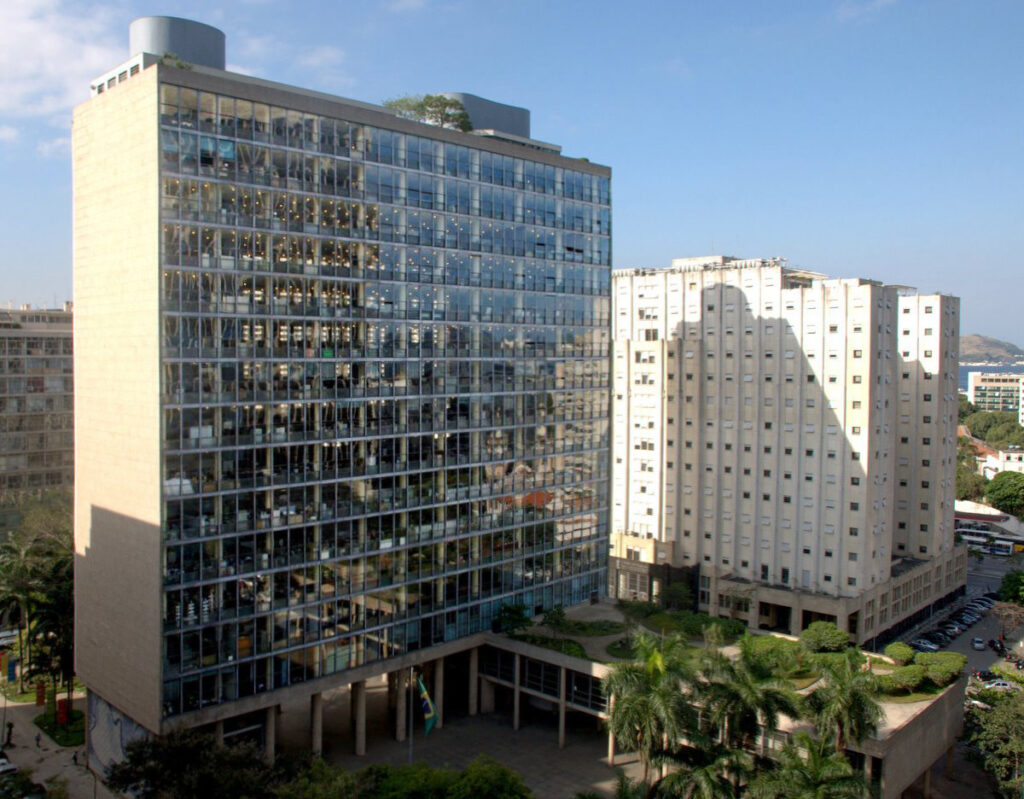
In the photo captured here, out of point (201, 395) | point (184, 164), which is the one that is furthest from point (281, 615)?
point (184, 164)

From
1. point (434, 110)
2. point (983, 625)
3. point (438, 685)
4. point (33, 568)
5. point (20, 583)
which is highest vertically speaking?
point (434, 110)

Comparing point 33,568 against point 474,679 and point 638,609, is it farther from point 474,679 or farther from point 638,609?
point 638,609

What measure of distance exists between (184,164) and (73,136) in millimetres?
10968

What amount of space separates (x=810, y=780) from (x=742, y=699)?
17.4 ft

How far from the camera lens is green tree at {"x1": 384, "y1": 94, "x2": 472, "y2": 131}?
212ft

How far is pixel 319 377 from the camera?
53.6 meters

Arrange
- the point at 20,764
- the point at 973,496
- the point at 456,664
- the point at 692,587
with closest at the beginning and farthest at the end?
1. the point at 20,764
2. the point at 456,664
3. the point at 692,587
4. the point at 973,496

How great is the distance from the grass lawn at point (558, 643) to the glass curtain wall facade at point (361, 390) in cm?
358

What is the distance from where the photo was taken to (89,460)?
53344 mm

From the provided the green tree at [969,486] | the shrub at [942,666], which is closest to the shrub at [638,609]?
the shrub at [942,666]

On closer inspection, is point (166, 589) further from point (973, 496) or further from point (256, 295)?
point (973, 496)

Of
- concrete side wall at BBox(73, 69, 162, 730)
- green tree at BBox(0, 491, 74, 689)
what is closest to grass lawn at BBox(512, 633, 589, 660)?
concrete side wall at BBox(73, 69, 162, 730)

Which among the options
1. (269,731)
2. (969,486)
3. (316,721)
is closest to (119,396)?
(269,731)

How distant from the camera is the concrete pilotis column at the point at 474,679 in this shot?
212ft
